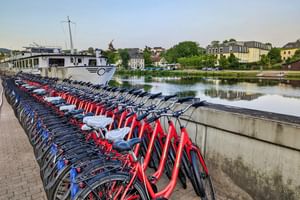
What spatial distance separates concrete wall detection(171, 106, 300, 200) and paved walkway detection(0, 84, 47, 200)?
7.31 ft

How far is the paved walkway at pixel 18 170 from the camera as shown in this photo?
2.90m

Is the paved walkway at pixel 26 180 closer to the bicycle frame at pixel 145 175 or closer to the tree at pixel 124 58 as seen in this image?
the bicycle frame at pixel 145 175

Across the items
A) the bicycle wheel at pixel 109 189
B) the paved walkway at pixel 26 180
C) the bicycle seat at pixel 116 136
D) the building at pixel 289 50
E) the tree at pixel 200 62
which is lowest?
the paved walkway at pixel 26 180

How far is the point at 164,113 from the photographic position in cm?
249

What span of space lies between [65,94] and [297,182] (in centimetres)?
476

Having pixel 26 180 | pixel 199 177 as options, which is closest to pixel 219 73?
pixel 199 177

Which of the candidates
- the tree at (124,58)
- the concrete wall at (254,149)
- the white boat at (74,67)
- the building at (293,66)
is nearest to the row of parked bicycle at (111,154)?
the concrete wall at (254,149)

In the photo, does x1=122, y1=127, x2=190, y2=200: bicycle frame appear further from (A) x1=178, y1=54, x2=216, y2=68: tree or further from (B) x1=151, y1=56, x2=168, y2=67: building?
(B) x1=151, y1=56, x2=168, y2=67: building

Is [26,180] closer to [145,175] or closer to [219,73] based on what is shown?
[145,175]

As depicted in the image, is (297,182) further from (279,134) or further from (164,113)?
(164,113)

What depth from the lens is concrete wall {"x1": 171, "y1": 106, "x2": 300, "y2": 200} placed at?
2164 millimetres

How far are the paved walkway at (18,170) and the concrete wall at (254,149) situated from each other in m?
2.23

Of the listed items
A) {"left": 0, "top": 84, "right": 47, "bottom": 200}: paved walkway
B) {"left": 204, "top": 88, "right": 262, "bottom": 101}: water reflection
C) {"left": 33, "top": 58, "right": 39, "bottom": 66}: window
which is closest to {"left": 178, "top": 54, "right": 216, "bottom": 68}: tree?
{"left": 204, "top": 88, "right": 262, "bottom": 101}: water reflection

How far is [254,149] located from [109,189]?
1.59m
